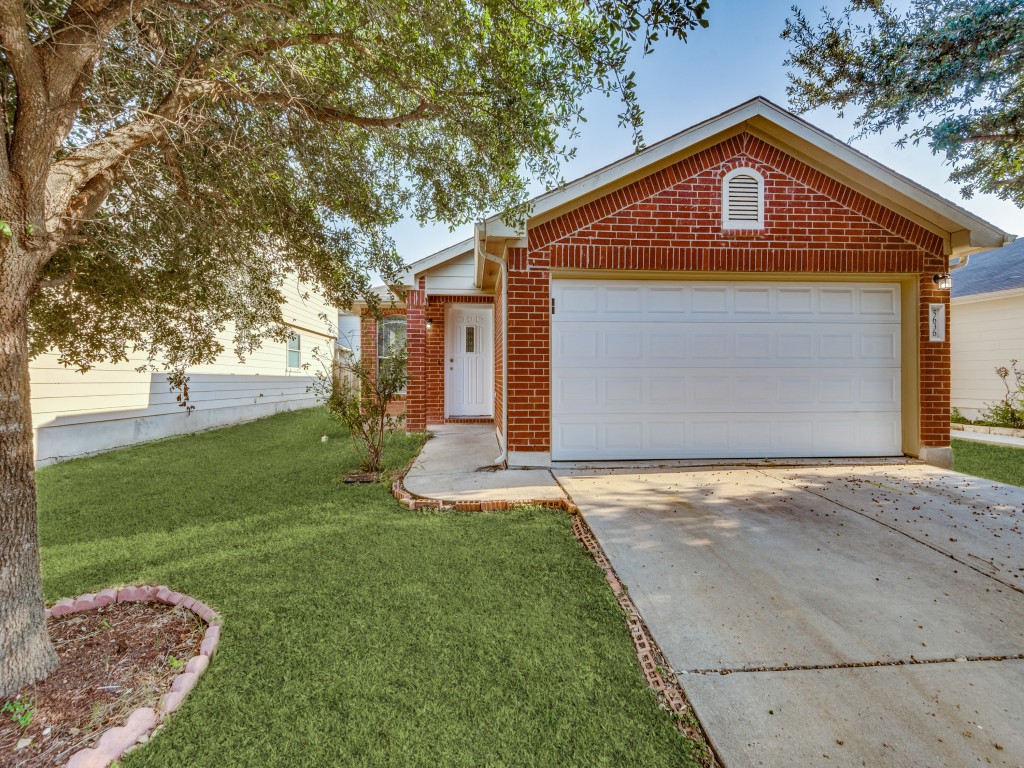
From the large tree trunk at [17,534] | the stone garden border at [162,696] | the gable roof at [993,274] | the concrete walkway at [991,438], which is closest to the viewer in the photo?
the stone garden border at [162,696]

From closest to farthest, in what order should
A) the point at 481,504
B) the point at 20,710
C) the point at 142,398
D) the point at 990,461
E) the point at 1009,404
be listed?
the point at 20,710, the point at 481,504, the point at 990,461, the point at 142,398, the point at 1009,404

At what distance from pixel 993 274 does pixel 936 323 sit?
855 centimetres

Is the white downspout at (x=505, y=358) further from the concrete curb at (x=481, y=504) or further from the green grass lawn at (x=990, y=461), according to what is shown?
the green grass lawn at (x=990, y=461)

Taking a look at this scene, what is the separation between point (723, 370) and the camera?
5.61m

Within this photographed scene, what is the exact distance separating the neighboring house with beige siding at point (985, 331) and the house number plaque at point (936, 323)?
6.03m

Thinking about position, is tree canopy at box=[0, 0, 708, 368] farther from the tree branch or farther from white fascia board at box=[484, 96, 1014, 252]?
white fascia board at box=[484, 96, 1014, 252]

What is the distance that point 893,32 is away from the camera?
23.6ft

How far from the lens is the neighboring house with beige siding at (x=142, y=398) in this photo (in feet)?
20.2

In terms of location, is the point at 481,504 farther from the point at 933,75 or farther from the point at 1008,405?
the point at 1008,405

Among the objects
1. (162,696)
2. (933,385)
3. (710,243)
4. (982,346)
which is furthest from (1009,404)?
(162,696)

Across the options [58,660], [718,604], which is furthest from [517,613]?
[58,660]

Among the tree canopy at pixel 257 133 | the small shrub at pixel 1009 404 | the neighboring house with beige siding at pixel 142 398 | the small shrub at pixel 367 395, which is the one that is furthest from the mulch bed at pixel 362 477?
the small shrub at pixel 1009 404

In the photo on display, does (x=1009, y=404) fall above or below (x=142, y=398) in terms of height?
below

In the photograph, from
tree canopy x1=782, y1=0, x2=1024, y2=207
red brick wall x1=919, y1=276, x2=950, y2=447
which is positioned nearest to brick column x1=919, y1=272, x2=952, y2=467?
red brick wall x1=919, y1=276, x2=950, y2=447
